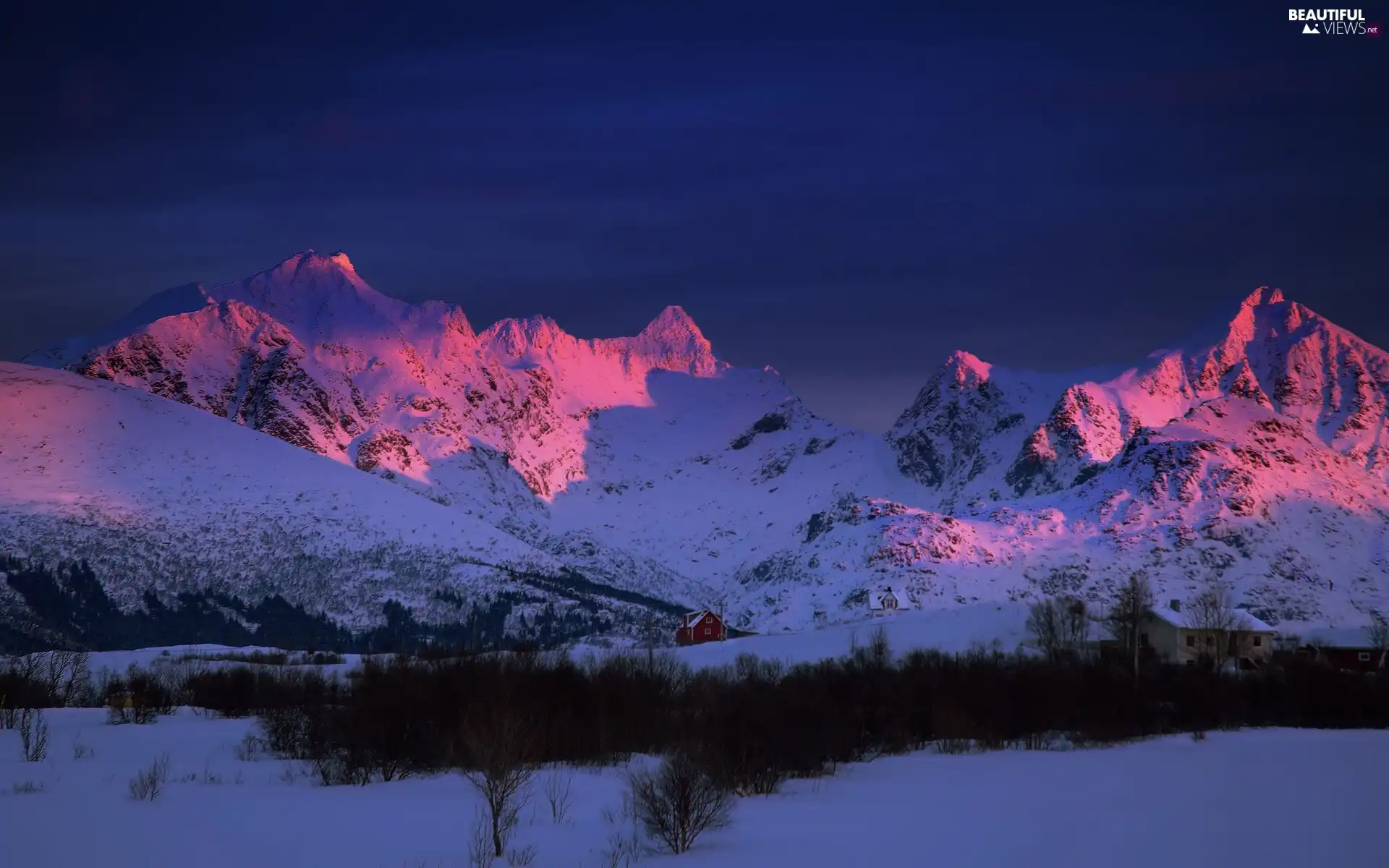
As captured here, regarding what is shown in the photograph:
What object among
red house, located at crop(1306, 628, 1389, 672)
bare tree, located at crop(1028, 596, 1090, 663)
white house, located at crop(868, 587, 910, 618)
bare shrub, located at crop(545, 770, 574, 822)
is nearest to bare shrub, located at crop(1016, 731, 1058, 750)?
bare shrub, located at crop(545, 770, 574, 822)

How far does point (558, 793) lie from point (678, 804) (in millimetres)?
9281

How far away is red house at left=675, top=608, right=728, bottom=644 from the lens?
129 m

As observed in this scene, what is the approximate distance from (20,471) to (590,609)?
77.4m

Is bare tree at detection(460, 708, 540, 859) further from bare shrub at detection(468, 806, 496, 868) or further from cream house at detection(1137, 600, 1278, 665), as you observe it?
cream house at detection(1137, 600, 1278, 665)

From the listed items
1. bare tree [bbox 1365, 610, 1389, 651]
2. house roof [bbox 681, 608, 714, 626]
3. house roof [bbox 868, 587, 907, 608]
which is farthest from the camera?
house roof [bbox 868, 587, 907, 608]

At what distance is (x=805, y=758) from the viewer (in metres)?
43.1

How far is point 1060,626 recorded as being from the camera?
10319 centimetres

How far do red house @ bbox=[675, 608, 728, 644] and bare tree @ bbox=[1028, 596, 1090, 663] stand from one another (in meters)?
32.1

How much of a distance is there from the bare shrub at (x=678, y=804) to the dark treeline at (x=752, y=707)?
293 centimetres

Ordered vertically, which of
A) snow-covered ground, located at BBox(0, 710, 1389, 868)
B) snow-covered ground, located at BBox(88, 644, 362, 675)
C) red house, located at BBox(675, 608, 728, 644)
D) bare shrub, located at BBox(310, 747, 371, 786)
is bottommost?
snow-covered ground, located at BBox(0, 710, 1389, 868)

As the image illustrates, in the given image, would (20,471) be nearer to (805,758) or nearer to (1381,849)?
(805,758)

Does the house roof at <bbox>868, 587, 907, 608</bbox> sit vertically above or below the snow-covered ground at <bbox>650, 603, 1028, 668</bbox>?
above

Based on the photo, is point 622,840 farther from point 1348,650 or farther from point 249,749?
point 1348,650

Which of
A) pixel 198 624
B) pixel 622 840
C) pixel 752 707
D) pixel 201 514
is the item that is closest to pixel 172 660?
pixel 198 624
